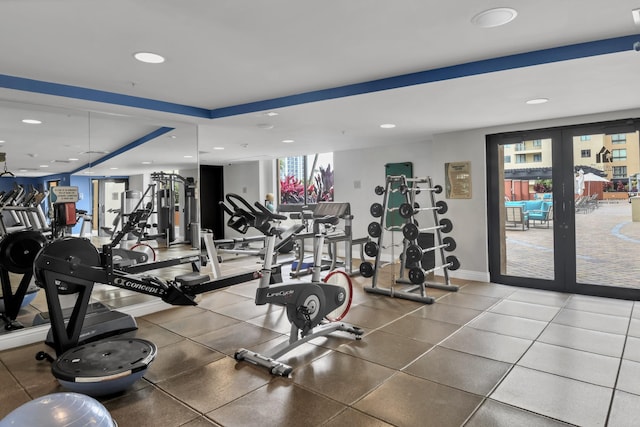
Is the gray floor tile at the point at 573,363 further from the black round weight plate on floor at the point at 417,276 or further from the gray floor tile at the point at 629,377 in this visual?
the black round weight plate on floor at the point at 417,276

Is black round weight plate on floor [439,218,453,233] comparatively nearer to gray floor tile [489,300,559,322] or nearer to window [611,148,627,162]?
gray floor tile [489,300,559,322]

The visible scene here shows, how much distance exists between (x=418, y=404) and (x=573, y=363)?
144 centimetres

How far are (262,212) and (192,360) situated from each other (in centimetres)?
132

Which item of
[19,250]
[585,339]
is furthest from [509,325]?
[19,250]

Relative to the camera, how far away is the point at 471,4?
2.16m

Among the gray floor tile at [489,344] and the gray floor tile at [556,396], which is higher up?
the gray floor tile at [489,344]

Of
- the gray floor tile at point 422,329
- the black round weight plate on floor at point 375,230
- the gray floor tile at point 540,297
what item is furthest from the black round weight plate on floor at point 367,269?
the gray floor tile at point 540,297

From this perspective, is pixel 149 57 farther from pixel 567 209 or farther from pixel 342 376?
pixel 567 209

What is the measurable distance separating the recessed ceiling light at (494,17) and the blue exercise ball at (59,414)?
8.79 ft

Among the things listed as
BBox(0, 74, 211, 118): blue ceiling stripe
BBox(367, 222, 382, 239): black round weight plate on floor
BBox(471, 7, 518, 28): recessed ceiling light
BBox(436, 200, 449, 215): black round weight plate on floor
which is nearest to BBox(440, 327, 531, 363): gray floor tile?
BBox(367, 222, 382, 239): black round weight plate on floor

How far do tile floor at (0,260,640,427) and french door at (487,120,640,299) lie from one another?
2.10 feet

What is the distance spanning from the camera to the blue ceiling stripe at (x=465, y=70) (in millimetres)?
2709

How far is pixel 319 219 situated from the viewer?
4.04 m

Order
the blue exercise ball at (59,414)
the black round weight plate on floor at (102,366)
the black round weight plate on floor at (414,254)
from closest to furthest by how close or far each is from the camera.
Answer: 1. the blue exercise ball at (59,414)
2. the black round weight plate on floor at (102,366)
3. the black round weight plate on floor at (414,254)
